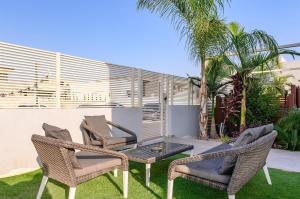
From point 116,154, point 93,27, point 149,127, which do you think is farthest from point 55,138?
point 93,27

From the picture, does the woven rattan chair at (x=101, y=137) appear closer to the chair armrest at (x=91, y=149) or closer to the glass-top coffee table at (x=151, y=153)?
the glass-top coffee table at (x=151, y=153)

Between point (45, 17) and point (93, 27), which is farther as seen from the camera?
point (93, 27)

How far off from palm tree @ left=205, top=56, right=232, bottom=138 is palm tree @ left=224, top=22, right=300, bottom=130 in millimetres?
853

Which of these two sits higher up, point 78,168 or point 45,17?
point 45,17

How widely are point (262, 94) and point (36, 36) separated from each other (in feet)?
28.9

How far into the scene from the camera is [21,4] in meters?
9.13

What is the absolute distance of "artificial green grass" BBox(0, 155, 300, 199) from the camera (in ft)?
12.9

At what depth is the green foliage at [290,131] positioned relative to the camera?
23.6 feet

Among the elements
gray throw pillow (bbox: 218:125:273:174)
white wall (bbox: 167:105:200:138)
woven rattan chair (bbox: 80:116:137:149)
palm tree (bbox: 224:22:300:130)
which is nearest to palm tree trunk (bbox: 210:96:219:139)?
white wall (bbox: 167:105:200:138)

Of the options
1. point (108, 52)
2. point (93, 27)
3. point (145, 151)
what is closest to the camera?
point (145, 151)

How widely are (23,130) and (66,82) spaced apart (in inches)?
59.1

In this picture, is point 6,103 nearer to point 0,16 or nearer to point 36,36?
point 0,16

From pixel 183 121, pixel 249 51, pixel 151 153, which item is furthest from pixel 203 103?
pixel 151 153

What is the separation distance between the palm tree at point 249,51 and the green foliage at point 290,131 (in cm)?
111
